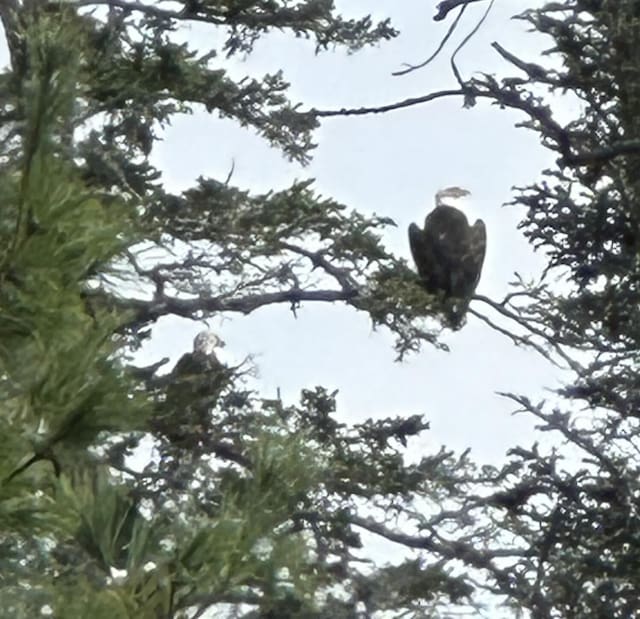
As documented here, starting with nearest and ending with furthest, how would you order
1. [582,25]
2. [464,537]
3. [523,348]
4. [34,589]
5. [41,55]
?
[41,55] → [34,589] → [582,25] → [523,348] → [464,537]

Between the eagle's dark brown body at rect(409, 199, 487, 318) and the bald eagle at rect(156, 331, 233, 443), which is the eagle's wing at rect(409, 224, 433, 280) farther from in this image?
the bald eagle at rect(156, 331, 233, 443)

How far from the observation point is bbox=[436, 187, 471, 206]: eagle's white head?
1089cm

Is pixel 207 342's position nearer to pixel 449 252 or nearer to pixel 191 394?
pixel 191 394

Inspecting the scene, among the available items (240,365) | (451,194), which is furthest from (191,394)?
(451,194)

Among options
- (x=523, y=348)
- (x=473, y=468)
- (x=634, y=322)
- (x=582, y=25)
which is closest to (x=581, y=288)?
(x=634, y=322)

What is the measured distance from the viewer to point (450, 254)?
9.50 m

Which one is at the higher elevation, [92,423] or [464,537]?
[464,537]

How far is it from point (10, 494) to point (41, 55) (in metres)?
0.82

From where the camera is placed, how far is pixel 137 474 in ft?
29.1

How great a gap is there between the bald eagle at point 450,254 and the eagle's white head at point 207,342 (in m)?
1.42

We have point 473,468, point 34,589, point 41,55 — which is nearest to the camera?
point 41,55

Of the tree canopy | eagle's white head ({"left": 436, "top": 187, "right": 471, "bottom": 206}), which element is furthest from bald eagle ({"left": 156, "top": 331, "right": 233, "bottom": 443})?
eagle's white head ({"left": 436, "top": 187, "right": 471, "bottom": 206})

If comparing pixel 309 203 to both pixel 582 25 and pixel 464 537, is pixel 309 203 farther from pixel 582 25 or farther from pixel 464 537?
pixel 582 25

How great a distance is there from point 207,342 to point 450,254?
1.72 m
